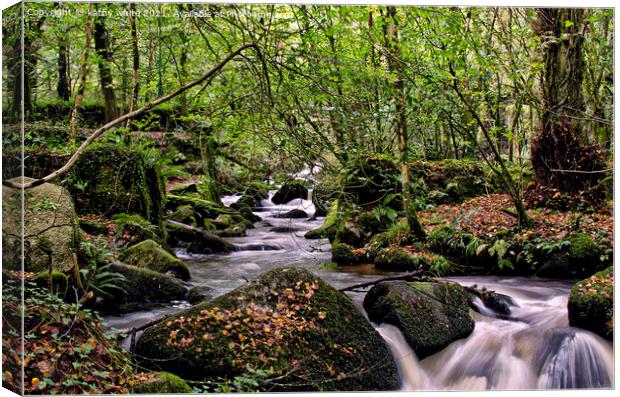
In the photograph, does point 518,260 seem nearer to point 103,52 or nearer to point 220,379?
point 220,379

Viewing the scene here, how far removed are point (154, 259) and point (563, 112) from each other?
13.8 feet

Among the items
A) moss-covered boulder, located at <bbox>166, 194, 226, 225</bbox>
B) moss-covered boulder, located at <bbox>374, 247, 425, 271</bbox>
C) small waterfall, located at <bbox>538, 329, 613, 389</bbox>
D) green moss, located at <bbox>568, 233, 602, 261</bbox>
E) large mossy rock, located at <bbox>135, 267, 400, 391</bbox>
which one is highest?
moss-covered boulder, located at <bbox>166, 194, 226, 225</bbox>

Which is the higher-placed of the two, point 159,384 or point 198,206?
point 198,206

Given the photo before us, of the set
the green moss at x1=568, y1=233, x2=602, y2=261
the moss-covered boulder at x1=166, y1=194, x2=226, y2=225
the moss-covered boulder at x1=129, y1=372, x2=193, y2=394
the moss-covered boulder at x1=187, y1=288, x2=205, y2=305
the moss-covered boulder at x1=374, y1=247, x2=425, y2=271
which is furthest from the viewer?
the moss-covered boulder at x1=166, y1=194, x2=226, y2=225

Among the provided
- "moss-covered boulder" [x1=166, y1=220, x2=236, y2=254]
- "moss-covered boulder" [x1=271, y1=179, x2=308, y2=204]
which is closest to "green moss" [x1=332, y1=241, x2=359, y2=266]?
"moss-covered boulder" [x1=271, y1=179, x2=308, y2=204]

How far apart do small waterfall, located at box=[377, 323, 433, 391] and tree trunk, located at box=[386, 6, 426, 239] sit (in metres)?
1.26

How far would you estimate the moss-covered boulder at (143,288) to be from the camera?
14.4ft

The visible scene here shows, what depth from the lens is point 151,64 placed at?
15.3 feet

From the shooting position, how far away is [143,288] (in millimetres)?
4594

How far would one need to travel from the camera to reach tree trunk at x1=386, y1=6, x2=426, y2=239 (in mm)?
4586

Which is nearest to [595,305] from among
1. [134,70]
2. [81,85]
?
[134,70]

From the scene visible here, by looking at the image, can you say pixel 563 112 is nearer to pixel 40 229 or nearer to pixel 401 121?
pixel 401 121

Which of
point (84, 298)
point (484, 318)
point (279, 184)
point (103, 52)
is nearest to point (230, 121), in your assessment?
point (279, 184)

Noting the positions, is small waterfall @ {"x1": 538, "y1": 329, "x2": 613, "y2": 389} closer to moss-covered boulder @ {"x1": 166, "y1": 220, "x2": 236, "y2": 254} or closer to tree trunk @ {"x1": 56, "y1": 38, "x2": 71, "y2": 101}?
moss-covered boulder @ {"x1": 166, "y1": 220, "x2": 236, "y2": 254}
